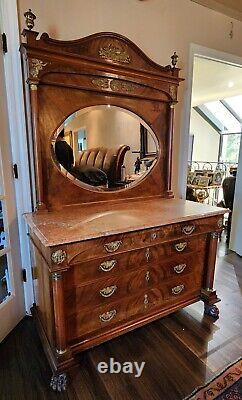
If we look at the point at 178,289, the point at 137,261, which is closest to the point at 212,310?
the point at 178,289

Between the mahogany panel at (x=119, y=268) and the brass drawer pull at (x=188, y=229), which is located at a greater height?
the brass drawer pull at (x=188, y=229)

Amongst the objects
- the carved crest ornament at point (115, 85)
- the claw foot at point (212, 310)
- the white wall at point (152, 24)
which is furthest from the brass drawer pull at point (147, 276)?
the carved crest ornament at point (115, 85)

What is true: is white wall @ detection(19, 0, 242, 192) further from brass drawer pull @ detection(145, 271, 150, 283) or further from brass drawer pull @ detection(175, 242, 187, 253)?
brass drawer pull @ detection(145, 271, 150, 283)

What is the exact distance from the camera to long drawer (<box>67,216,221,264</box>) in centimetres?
121

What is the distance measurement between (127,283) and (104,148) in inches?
38.0

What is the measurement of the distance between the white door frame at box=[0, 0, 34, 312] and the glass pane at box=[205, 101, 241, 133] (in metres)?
6.76

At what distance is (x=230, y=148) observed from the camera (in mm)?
7527

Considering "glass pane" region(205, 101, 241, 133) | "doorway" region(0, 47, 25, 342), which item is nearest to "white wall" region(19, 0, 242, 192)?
"doorway" region(0, 47, 25, 342)

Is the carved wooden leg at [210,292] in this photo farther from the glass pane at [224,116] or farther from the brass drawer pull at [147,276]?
the glass pane at [224,116]

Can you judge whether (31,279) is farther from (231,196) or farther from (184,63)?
(231,196)

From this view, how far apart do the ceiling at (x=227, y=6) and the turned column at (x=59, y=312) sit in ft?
8.18

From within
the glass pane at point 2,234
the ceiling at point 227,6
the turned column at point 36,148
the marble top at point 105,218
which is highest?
the ceiling at point 227,6

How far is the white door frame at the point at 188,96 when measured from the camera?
2177 millimetres

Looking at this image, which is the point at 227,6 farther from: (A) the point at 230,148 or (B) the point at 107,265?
(A) the point at 230,148
